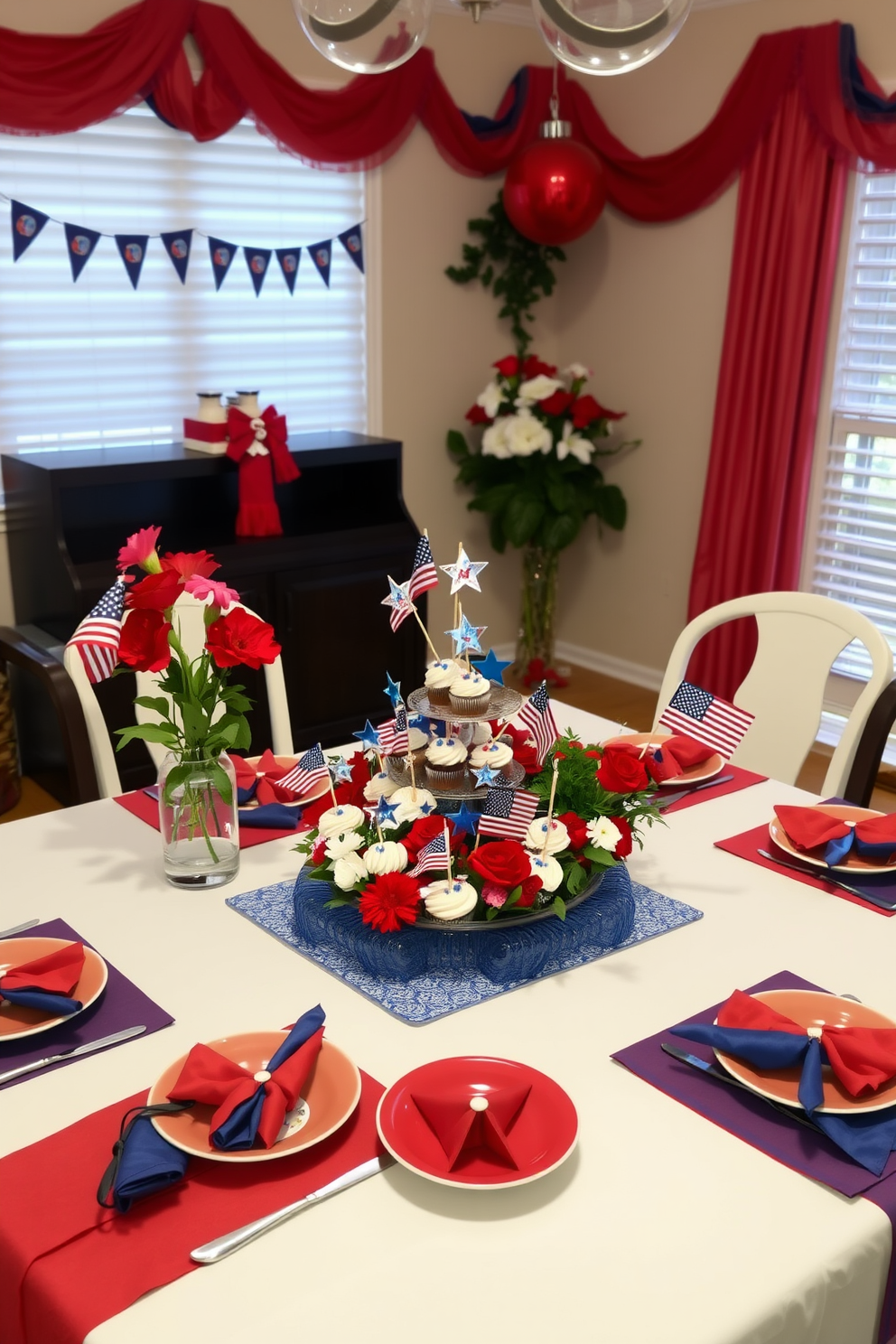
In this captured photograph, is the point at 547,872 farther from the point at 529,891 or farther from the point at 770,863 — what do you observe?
the point at 770,863

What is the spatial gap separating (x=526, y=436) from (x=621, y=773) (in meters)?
3.03

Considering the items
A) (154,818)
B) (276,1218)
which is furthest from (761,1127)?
(154,818)

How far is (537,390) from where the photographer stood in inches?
176

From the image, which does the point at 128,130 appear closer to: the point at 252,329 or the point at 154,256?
the point at 154,256

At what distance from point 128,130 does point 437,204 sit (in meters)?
1.19

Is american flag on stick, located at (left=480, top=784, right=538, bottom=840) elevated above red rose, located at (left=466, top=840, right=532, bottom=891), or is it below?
above

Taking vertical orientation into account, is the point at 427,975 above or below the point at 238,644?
below

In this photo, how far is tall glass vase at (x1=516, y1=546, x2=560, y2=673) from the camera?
4.71 m

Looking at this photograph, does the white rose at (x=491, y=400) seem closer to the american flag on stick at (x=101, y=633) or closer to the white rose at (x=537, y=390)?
the white rose at (x=537, y=390)

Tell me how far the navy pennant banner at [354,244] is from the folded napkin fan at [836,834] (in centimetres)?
304

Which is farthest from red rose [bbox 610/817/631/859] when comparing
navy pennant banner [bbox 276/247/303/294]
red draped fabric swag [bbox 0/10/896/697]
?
navy pennant banner [bbox 276/247/303/294]

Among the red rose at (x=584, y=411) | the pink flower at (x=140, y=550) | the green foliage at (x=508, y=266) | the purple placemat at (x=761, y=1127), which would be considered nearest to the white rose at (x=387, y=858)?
the purple placemat at (x=761, y=1127)

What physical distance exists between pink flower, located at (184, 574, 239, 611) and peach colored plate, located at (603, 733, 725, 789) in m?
0.68

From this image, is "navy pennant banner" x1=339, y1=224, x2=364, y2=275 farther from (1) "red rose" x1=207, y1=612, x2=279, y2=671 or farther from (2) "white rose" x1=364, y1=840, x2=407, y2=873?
(2) "white rose" x1=364, y1=840, x2=407, y2=873
